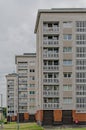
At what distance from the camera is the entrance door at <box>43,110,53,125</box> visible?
8769 cm

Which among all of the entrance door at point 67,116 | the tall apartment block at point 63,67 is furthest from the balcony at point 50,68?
the entrance door at point 67,116

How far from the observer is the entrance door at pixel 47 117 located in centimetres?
8769

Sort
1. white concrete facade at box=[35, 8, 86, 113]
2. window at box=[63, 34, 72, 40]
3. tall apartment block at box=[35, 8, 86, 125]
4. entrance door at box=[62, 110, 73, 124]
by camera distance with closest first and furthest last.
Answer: entrance door at box=[62, 110, 73, 124] < tall apartment block at box=[35, 8, 86, 125] < white concrete facade at box=[35, 8, 86, 113] < window at box=[63, 34, 72, 40]

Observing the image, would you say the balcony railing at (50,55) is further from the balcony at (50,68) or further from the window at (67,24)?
the window at (67,24)

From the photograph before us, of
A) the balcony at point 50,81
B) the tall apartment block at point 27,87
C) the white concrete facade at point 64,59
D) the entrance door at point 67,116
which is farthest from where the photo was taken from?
the tall apartment block at point 27,87

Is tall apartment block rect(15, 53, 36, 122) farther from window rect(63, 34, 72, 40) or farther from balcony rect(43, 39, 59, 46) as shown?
window rect(63, 34, 72, 40)

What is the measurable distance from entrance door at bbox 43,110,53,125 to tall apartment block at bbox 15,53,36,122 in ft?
171

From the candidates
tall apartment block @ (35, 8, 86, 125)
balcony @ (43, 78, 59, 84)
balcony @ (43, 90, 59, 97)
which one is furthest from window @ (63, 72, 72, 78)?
balcony @ (43, 90, 59, 97)

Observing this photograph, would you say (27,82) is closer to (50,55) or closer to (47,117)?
(50,55)

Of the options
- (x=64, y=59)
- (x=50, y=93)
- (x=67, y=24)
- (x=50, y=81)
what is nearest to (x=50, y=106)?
(x=50, y=93)

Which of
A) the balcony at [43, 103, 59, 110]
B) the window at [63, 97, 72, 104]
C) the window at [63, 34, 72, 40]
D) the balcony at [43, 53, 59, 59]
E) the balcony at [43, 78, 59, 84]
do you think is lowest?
the balcony at [43, 103, 59, 110]

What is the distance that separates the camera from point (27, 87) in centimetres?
14412

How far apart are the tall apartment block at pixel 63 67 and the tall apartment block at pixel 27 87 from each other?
170 ft

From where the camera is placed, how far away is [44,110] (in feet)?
287
